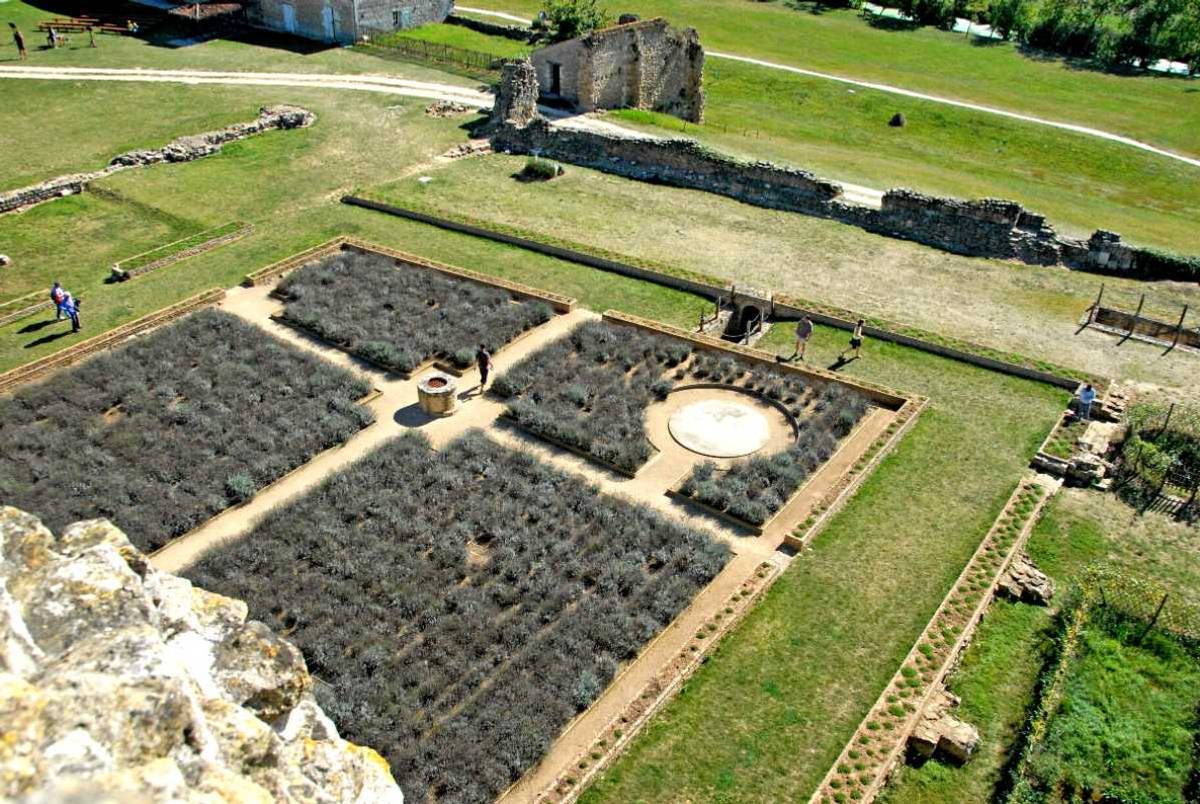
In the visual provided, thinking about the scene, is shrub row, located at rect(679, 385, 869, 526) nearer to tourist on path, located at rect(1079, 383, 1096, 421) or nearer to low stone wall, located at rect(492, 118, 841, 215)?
tourist on path, located at rect(1079, 383, 1096, 421)

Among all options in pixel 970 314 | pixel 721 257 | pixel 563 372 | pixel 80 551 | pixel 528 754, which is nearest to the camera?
pixel 80 551

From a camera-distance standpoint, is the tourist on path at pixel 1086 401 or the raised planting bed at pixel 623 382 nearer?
the raised planting bed at pixel 623 382

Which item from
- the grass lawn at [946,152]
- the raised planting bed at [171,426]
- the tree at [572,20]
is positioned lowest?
the raised planting bed at [171,426]

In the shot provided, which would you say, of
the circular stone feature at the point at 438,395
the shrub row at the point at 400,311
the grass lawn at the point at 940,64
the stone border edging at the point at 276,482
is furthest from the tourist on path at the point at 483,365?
the grass lawn at the point at 940,64

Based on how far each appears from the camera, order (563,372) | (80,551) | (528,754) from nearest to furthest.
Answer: (80,551) < (528,754) < (563,372)

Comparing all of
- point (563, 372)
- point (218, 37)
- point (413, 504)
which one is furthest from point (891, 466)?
point (218, 37)

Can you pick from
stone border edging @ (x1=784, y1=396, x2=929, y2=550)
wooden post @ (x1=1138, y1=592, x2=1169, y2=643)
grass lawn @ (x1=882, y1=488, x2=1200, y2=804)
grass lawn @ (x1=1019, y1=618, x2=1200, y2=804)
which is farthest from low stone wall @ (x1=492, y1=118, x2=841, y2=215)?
grass lawn @ (x1=1019, y1=618, x2=1200, y2=804)

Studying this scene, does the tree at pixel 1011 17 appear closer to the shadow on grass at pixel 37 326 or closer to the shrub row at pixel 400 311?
the shrub row at pixel 400 311

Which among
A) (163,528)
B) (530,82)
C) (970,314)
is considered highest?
(530,82)

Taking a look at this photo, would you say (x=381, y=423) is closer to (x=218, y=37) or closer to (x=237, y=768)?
(x=237, y=768)
